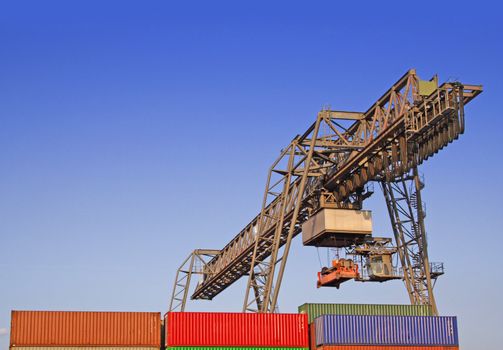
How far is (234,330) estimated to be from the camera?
46.3 meters

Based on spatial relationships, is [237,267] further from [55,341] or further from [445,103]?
[445,103]

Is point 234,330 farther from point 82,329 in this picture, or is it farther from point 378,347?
point 82,329

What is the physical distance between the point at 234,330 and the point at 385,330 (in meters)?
8.40

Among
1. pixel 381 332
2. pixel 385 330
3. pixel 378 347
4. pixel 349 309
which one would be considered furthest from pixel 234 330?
pixel 349 309

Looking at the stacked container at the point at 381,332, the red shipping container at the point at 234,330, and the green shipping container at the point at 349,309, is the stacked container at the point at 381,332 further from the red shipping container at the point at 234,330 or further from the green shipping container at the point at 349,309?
the green shipping container at the point at 349,309

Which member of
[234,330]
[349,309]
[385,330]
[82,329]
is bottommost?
[385,330]

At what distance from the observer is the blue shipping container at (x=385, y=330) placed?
1796 inches

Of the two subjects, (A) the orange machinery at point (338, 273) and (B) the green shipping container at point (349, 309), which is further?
(A) the orange machinery at point (338, 273)

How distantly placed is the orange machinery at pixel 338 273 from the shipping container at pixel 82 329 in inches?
490

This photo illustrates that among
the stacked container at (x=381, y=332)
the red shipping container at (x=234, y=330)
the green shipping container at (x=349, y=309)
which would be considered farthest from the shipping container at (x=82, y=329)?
the green shipping container at (x=349, y=309)

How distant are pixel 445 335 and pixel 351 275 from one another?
27.1 ft

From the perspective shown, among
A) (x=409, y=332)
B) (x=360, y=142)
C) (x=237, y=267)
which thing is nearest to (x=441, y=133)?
(x=360, y=142)

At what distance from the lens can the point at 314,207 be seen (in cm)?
5491

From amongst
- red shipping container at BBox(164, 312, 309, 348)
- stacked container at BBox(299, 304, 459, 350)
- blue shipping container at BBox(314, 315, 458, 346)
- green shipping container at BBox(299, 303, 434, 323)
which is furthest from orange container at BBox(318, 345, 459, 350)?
green shipping container at BBox(299, 303, 434, 323)
